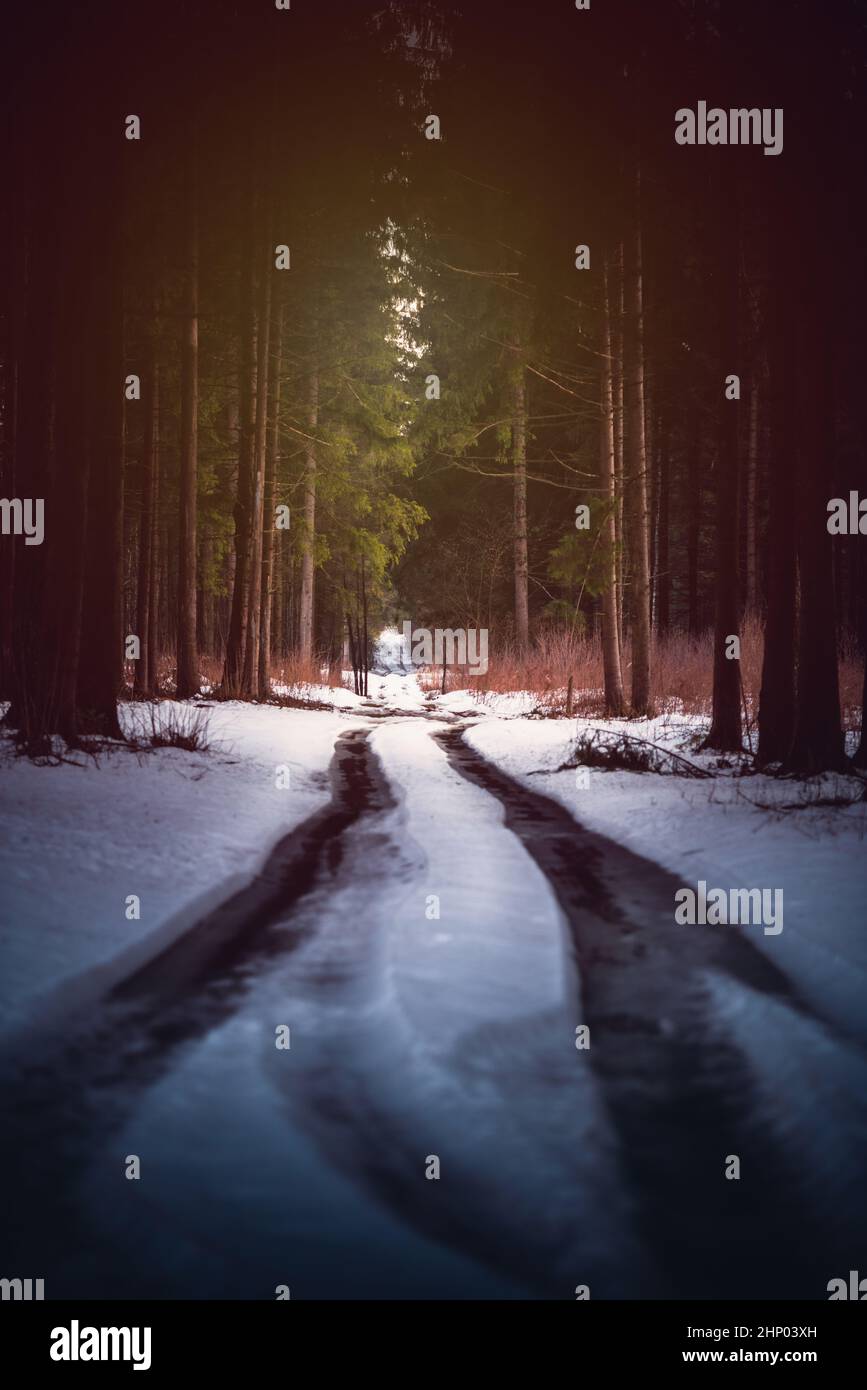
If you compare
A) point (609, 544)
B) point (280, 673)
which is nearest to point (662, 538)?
point (280, 673)

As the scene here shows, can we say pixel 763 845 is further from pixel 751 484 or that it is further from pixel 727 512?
pixel 751 484

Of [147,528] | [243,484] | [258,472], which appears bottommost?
[147,528]

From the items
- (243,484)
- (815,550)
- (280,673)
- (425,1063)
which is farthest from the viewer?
(280,673)

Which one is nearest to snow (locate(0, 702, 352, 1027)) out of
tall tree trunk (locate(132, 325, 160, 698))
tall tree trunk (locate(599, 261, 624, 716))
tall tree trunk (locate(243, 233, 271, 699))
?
tall tree trunk (locate(132, 325, 160, 698))

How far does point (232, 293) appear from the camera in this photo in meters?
17.7

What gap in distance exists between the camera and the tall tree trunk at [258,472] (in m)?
17.9

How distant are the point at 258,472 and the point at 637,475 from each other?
814cm

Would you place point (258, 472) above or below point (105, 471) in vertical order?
above

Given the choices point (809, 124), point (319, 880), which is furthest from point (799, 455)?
point (319, 880)

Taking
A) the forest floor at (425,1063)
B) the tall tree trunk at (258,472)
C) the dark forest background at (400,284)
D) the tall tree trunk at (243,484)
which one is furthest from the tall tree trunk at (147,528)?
the forest floor at (425,1063)

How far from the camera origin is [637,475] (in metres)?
14.3

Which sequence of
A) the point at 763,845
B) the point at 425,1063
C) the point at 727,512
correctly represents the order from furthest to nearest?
the point at 727,512, the point at 763,845, the point at 425,1063

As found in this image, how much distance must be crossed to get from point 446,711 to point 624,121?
13492 mm

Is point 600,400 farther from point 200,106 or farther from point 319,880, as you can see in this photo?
point 319,880
